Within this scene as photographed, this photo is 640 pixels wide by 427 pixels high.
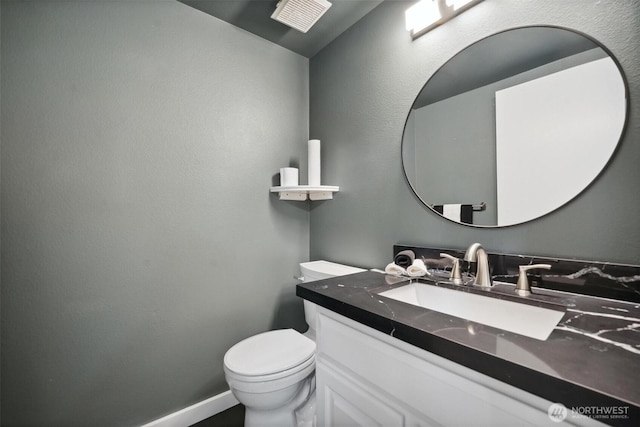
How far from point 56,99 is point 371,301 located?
1.59m

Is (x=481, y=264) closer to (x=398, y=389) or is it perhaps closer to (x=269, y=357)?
(x=398, y=389)

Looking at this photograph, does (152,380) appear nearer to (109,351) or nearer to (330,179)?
(109,351)

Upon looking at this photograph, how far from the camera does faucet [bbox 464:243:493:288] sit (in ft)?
3.20

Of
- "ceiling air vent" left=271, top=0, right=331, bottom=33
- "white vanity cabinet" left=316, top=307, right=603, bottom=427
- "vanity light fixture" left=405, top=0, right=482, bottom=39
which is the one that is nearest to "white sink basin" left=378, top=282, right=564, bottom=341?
"white vanity cabinet" left=316, top=307, right=603, bottom=427

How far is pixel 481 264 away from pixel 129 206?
163 centimetres

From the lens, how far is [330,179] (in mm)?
1827

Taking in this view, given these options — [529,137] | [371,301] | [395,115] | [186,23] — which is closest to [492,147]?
[529,137]

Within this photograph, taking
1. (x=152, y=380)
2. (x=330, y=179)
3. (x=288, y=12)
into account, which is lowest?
(x=152, y=380)

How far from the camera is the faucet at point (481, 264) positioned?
976 mm

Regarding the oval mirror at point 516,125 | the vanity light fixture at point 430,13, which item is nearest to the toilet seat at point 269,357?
the oval mirror at point 516,125

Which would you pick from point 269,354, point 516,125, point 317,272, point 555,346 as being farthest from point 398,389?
point 516,125

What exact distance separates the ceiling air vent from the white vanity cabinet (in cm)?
150

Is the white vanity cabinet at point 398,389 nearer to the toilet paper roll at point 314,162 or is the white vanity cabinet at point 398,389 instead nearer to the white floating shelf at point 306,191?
the white floating shelf at point 306,191

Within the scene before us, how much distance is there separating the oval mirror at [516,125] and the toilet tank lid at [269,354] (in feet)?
3.17
